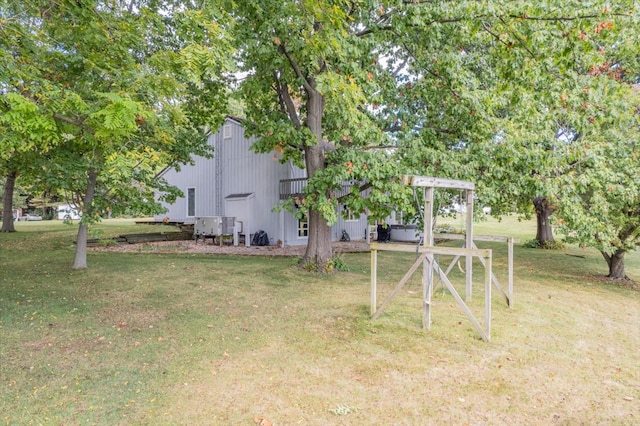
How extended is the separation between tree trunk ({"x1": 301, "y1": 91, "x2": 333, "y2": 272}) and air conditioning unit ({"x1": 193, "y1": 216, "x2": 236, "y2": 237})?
587 cm

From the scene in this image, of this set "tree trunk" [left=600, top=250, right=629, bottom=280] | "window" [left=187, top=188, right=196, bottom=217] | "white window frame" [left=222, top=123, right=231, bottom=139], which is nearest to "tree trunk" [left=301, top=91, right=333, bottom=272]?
"tree trunk" [left=600, top=250, right=629, bottom=280]

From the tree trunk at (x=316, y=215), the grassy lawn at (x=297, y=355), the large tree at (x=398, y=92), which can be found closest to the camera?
the grassy lawn at (x=297, y=355)

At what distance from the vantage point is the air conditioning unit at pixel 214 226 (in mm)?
14570

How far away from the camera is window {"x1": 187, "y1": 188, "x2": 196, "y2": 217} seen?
1842 cm

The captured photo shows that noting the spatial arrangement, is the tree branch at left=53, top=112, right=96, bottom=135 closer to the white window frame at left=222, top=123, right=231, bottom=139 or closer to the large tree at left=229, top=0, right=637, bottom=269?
the large tree at left=229, top=0, right=637, bottom=269

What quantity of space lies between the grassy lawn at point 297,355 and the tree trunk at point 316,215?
1456mm

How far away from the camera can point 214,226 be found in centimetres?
1462

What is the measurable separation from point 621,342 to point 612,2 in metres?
4.66

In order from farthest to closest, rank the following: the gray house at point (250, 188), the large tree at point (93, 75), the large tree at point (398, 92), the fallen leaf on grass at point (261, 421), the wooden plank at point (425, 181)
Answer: the gray house at point (250, 188), the large tree at point (398, 92), the wooden plank at point (425, 181), the large tree at point (93, 75), the fallen leaf on grass at point (261, 421)

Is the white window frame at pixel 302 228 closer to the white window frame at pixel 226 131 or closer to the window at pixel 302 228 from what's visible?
the window at pixel 302 228

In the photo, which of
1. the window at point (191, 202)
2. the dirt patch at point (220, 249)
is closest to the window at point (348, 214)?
the dirt patch at point (220, 249)

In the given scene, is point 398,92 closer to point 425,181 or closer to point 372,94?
point 372,94

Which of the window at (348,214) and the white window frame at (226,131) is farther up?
the white window frame at (226,131)

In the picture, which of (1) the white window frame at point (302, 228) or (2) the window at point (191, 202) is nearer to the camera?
(1) the white window frame at point (302, 228)
